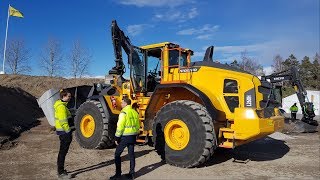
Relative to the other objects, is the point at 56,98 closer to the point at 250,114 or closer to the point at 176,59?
the point at 176,59

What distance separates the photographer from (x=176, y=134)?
863 cm

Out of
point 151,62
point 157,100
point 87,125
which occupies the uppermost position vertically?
point 151,62

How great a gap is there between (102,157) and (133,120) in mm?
2648

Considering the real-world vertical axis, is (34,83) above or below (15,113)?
above

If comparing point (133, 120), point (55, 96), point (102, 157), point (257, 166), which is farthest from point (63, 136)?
point (55, 96)

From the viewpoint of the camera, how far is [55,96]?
14.4m

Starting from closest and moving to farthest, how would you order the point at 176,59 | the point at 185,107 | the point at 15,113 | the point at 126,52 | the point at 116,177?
1. the point at 116,177
2. the point at 185,107
3. the point at 176,59
4. the point at 126,52
5. the point at 15,113

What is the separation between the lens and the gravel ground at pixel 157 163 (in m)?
7.74

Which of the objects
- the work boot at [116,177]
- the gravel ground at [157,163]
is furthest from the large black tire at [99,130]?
the work boot at [116,177]

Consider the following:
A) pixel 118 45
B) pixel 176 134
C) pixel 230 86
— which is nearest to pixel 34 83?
pixel 118 45

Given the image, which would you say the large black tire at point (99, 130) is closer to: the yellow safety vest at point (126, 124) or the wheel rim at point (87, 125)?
the wheel rim at point (87, 125)

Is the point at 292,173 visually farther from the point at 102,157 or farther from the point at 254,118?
the point at 102,157

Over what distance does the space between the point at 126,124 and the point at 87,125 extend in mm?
4181

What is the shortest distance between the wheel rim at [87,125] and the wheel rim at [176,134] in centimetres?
327
